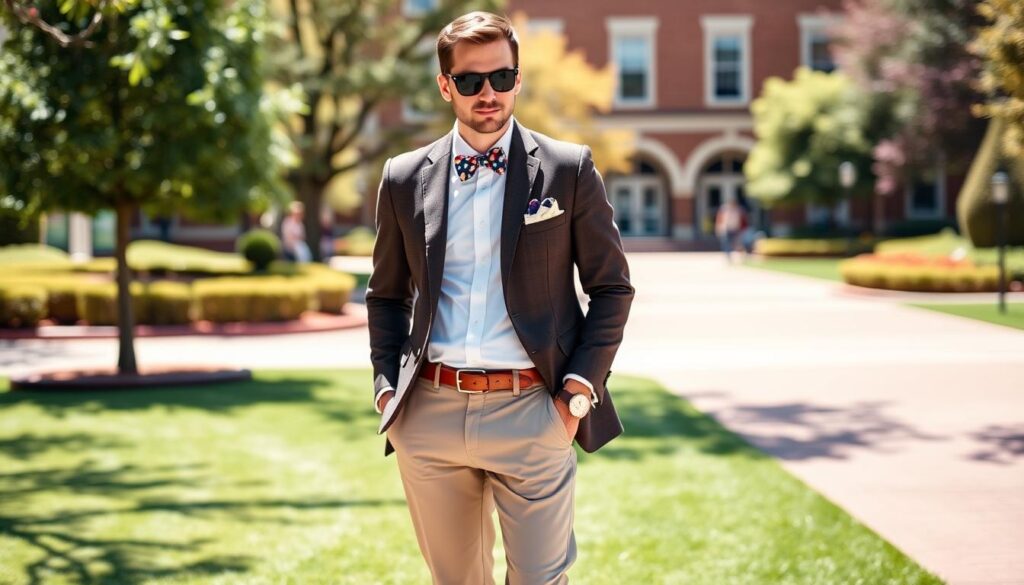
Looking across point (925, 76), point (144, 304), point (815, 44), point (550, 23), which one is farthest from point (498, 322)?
point (815, 44)

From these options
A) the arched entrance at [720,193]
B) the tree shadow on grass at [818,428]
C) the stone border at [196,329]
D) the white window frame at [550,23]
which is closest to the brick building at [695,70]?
the white window frame at [550,23]

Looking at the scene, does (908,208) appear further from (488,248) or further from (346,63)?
(488,248)

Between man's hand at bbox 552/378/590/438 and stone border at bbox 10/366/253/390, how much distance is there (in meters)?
9.48

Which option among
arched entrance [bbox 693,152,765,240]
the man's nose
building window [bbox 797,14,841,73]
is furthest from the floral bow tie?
building window [bbox 797,14,841,73]

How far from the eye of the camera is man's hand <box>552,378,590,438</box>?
128 inches

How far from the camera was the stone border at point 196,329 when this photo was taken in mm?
17250

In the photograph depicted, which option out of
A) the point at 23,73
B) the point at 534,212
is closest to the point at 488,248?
the point at 534,212

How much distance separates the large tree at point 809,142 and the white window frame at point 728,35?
20.8ft

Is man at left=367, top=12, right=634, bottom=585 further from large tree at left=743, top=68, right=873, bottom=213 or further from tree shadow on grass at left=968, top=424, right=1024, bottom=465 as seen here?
large tree at left=743, top=68, right=873, bottom=213

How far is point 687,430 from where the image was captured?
31.1 ft

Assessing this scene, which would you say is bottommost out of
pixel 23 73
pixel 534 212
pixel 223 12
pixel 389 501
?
pixel 389 501

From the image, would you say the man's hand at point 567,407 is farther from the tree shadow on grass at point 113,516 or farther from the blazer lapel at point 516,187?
the tree shadow on grass at point 113,516

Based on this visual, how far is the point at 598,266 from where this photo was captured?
3383 mm

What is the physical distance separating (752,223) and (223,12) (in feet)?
127
